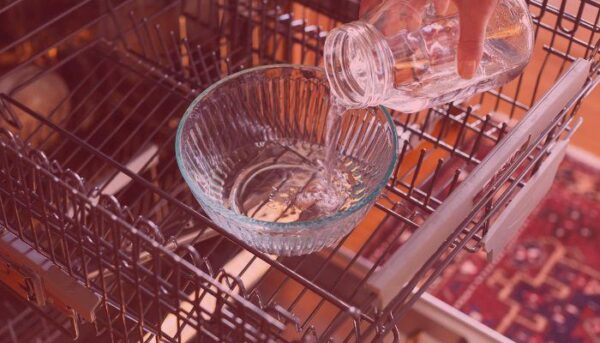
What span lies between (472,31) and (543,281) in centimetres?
84

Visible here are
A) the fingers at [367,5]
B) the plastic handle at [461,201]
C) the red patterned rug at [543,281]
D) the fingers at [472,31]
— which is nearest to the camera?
the plastic handle at [461,201]

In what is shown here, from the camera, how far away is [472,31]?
26.3 inches

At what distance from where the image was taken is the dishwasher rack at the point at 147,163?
0.68m

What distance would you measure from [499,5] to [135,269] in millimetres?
400

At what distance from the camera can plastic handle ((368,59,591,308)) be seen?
0.53 metres

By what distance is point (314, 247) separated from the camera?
0.73 meters

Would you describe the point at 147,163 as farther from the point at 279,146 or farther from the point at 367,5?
the point at 367,5

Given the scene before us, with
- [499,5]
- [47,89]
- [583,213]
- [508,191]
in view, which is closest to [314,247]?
[508,191]

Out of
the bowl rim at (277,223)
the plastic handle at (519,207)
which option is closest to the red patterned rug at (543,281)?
the plastic handle at (519,207)

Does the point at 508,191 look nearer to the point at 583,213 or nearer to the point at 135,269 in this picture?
the point at 135,269

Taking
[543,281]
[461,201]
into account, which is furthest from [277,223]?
[543,281]

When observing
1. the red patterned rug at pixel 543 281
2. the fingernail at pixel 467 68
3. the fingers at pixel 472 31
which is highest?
the fingers at pixel 472 31

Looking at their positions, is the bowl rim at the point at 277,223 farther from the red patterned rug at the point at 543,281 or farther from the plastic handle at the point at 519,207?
the red patterned rug at the point at 543,281

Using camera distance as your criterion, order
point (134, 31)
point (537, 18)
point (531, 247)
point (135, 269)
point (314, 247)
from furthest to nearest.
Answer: point (531, 247) < point (134, 31) < point (537, 18) < point (314, 247) < point (135, 269)
